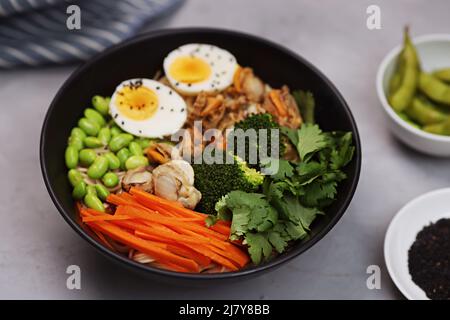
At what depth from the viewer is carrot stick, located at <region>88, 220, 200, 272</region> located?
2789 millimetres

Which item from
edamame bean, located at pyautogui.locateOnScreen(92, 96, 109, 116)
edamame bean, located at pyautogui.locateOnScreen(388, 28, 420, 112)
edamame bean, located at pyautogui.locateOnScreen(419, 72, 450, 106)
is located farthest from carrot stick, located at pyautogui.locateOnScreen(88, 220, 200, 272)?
edamame bean, located at pyautogui.locateOnScreen(419, 72, 450, 106)

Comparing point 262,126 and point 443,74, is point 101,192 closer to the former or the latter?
point 262,126

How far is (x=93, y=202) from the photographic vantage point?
2928 millimetres

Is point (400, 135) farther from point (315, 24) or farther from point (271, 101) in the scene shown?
point (315, 24)

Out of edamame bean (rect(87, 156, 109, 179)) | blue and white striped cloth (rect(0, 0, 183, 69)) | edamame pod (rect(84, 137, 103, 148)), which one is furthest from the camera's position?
blue and white striped cloth (rect(0, 0, 183, 69))

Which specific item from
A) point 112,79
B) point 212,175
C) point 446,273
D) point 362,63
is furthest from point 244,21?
point 446,273

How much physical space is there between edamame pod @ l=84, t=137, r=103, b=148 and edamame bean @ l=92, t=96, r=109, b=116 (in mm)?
180

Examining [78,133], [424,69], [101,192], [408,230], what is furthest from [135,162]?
[424,69]

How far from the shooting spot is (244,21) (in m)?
4.11

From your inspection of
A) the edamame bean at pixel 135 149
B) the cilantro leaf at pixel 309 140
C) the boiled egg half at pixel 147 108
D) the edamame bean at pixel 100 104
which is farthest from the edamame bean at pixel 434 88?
the edamame bean at pixel 100 104

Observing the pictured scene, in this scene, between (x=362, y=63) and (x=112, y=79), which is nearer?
(x=112, y=79)

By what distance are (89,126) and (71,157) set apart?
189mm

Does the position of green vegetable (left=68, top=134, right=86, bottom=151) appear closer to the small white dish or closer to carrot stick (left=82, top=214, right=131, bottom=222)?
carrot stick (left=82, top=214, right=131, bottom=222)

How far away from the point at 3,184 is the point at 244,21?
65.8 inches
